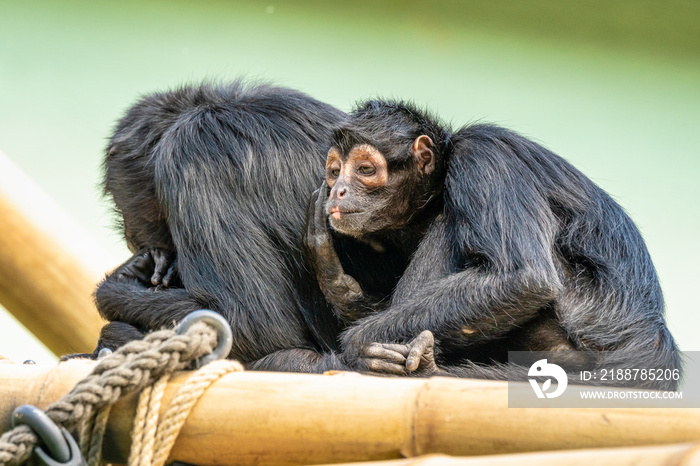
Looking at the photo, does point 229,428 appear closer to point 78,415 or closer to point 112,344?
point 78,415

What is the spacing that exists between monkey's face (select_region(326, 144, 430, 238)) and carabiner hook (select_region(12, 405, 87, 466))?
1713 mm

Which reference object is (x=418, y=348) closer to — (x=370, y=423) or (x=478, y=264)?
(x=478, y=264)

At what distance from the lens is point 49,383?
96.2 inches

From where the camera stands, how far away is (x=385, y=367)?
3.10m

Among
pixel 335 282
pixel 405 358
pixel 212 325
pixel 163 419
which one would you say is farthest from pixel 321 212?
pixel 163 419

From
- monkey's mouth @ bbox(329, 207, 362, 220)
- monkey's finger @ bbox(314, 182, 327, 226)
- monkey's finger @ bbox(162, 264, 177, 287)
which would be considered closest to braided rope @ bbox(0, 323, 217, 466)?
monkey's mouth @ bbox(329, 207, 362, 220)

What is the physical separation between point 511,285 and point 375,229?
77 centimetres

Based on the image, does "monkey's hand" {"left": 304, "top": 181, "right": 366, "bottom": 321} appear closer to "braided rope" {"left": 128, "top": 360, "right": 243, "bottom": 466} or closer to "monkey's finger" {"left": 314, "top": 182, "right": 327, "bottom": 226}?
"monkey's finger" {"left": 314, "top": 182, "right": 327, "bottom": 226}

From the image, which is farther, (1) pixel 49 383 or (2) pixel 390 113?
(2) pixel 390 113

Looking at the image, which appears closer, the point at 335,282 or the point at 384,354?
the point at 384,354

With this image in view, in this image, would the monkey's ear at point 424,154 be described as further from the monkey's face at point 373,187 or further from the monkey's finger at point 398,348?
the monkey's finger at point 398,348

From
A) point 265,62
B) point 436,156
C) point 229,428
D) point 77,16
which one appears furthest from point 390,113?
point 77,16

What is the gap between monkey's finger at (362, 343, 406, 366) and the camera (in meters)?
3.11

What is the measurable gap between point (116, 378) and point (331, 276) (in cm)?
161
